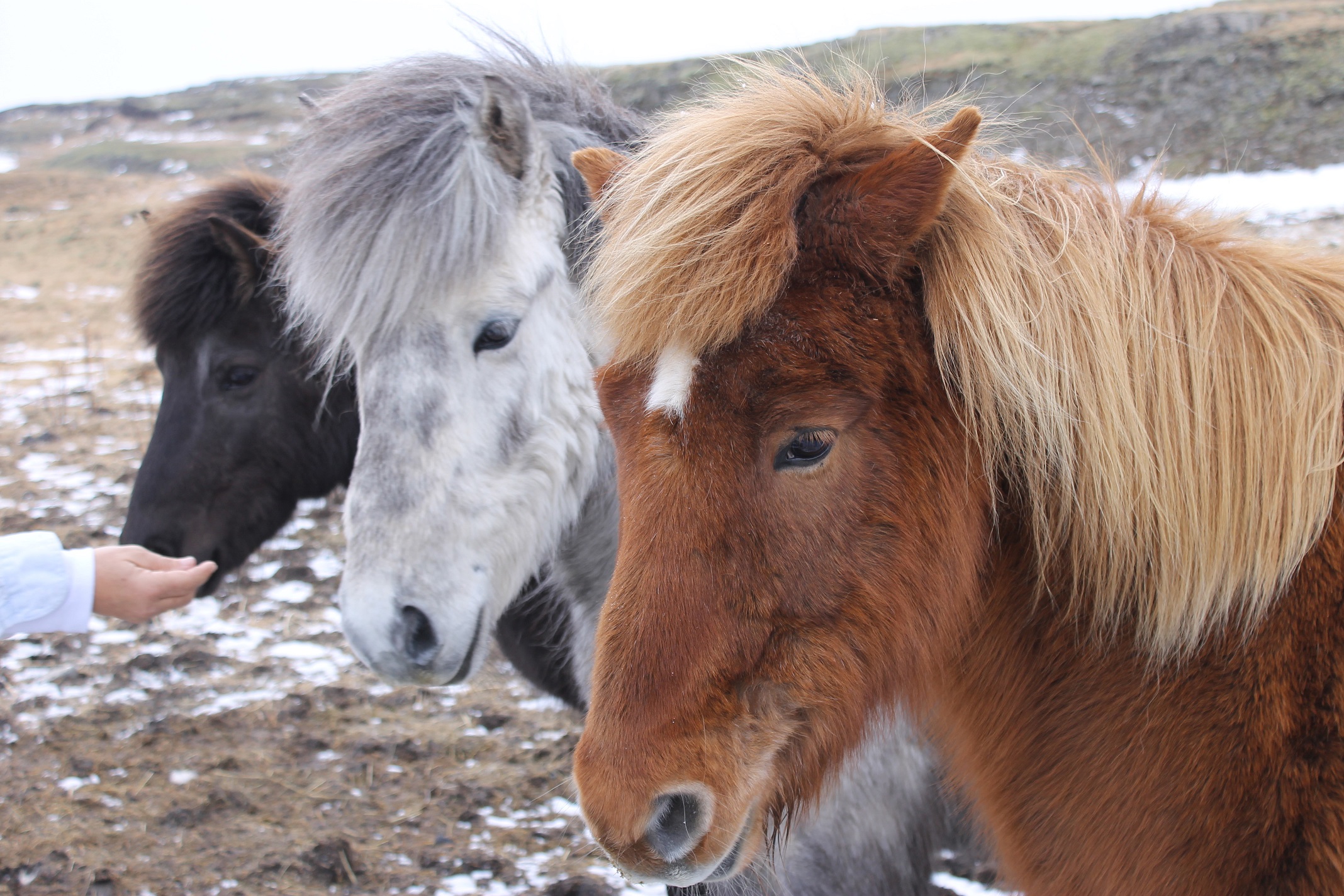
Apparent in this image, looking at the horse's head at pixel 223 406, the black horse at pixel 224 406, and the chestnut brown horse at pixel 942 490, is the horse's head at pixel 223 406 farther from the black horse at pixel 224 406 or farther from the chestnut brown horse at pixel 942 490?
the chestnut brown horse at pixel 942 490

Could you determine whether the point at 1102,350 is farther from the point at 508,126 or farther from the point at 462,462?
the point at 508,126

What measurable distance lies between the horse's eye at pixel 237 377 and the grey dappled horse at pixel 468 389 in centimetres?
98

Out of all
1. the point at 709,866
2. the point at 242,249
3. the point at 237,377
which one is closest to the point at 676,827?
the point at 709,866

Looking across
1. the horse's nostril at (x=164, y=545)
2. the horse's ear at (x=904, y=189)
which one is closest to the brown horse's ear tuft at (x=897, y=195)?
the horse's ear at (x=904, y=189)

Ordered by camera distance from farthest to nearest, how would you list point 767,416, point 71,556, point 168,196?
point 168,196
point 71,556
point 767,416

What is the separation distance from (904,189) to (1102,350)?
384 mm

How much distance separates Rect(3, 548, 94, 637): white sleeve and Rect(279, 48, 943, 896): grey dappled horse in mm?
688

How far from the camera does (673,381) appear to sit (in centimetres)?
132

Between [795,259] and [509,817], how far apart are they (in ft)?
8.61

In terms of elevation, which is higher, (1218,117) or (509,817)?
(1218,117)

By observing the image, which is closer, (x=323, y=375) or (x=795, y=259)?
(x=795, y=259)

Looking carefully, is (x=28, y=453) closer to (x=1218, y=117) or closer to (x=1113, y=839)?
(x=1113, y=839)

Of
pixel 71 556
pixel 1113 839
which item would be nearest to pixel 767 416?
pixel 1113 839

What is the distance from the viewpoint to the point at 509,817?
3182 millimetres
